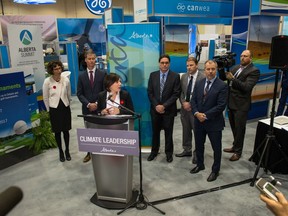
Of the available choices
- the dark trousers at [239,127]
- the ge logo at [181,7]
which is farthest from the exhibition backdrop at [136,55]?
the dark trousers at [239,127]

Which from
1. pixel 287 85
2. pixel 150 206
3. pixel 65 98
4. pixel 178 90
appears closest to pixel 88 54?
pixel 65 98

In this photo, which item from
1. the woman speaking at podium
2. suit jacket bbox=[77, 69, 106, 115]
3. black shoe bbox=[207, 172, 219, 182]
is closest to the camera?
the woman speaking at podium

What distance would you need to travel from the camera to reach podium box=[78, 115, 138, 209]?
2715mm

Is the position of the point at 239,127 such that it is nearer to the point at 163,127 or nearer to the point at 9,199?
the point at 163,127

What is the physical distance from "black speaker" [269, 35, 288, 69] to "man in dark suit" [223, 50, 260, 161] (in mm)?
418

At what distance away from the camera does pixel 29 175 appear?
384cm

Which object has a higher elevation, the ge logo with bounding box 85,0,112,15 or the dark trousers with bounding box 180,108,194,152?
the ge logo with bounding box 85,0,112,15

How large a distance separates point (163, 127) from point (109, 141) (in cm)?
157

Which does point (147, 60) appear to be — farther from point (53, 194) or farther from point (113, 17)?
point (113, 17)

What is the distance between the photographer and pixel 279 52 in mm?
3314

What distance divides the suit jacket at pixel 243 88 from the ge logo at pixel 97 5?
4903mm

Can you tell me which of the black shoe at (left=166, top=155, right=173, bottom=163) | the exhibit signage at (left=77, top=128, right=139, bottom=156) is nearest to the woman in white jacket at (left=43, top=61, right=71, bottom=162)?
the exhibit signage at (left=77, top=128, right=139, bottom=156)

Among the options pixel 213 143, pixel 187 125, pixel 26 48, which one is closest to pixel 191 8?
pixel 187 125

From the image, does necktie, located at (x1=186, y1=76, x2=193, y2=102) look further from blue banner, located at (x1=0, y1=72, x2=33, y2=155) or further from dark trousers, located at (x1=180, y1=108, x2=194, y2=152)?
blue banner, located at (x1=0, y1=72, x2=33, y2=155)
